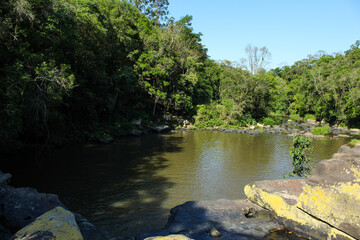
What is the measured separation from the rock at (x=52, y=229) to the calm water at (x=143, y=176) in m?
3.48

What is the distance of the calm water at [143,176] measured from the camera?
8.41 meters

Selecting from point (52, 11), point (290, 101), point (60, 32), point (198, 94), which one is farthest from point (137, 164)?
point (290, 101)

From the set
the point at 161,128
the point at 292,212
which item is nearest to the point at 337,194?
the point at 292,212

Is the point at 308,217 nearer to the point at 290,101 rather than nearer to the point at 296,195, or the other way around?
the point at 296,195

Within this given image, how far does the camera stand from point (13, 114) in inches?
382

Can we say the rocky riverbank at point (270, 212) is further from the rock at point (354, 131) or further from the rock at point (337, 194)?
the rock at point (354, 131)

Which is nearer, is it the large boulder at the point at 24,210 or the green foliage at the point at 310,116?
the large boulder at the point at 24,210

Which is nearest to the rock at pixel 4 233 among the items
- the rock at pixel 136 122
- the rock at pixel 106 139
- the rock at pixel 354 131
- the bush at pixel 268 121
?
the rock at pixel 106 139

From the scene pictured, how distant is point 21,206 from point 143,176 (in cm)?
679

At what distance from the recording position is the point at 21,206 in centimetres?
562

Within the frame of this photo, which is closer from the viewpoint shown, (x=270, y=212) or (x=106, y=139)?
(x=270, y=212)

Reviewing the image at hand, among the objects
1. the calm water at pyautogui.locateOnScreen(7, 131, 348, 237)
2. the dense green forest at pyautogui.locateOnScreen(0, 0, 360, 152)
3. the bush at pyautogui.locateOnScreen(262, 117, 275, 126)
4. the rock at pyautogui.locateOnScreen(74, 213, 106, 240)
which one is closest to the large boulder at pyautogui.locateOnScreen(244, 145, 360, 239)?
the calm water at pyautogui.locateOnScreen(7, 131, 348, 237)

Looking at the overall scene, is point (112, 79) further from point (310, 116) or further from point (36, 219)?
point (310, 116)

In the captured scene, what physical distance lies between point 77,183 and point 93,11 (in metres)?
16.0
